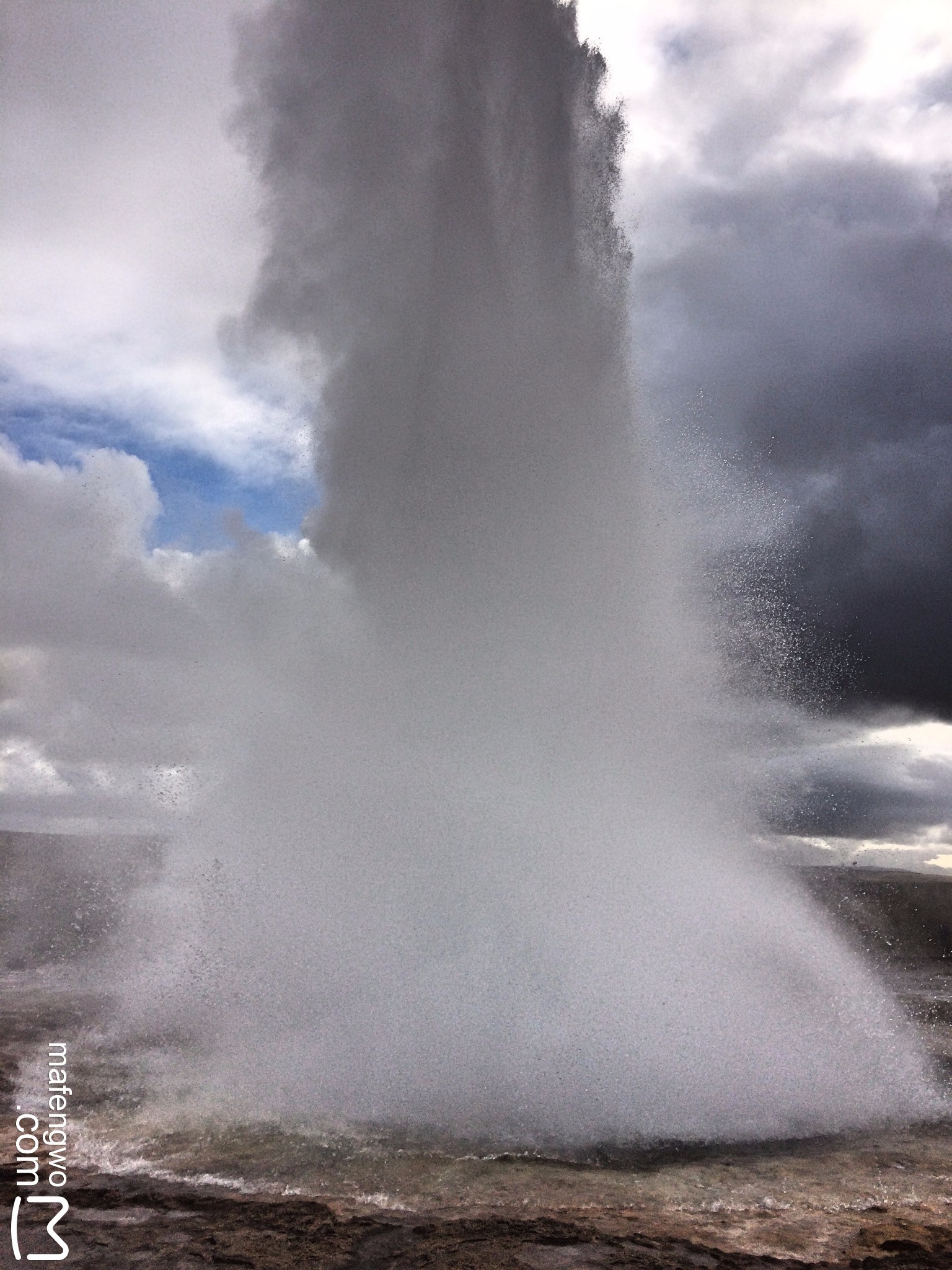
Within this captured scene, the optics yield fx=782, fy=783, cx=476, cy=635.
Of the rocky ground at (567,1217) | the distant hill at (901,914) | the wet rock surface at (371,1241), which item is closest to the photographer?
the wet rock surface at (371,1241)

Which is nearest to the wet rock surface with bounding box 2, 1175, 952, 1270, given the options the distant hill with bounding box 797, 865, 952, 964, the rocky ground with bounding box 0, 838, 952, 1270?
the rocky ground with bounding box 0, 838, 952, 1270

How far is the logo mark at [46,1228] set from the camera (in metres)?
7.84

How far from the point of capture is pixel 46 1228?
8.37 metres

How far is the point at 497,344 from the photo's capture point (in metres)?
19.8

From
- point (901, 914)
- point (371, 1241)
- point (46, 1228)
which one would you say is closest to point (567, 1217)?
point (371, 1241)

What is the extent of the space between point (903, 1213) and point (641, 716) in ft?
35.7

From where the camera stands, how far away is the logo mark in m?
7.84

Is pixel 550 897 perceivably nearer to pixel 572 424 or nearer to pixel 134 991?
pixel 134 991

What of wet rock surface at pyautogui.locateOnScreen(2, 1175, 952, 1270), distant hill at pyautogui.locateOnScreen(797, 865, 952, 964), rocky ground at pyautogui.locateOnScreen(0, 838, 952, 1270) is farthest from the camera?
distant hill at pyautogui.locateOnScreen(797, 865, 952, 964)

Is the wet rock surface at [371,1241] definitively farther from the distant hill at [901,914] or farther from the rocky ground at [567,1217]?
the distant hill at [901,914]

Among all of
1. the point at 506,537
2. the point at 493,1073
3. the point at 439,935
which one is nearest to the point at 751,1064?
the point at 493,1073

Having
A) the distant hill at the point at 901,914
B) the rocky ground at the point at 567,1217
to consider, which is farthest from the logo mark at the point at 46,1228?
the distant hill at the point at 901,914

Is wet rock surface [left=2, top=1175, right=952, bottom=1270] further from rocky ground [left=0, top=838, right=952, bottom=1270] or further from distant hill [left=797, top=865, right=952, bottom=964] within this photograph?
distant hill [left=797, top=865, right=952, bottom=964]

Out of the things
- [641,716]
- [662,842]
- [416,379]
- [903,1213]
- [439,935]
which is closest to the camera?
[903,1213]
